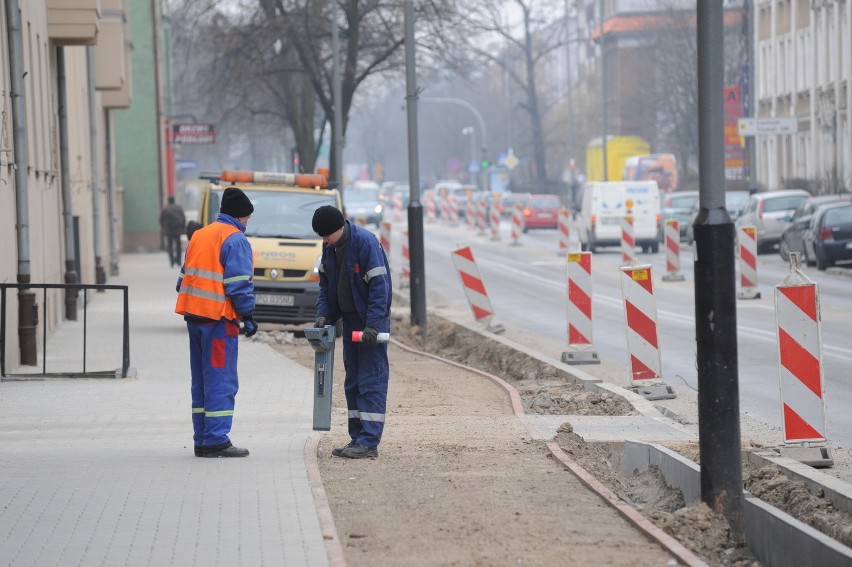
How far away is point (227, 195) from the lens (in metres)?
9.85

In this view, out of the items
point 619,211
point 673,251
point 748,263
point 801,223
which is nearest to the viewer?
point 748,263

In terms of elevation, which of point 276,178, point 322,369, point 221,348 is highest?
point 276,178

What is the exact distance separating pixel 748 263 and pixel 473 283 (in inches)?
252

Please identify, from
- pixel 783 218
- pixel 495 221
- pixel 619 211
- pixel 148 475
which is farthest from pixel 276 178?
pixel 495 221

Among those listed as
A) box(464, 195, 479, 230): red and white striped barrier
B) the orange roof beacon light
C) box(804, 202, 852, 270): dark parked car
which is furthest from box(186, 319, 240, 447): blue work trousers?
box(464, 195, 479, 230): red and white striped barrier

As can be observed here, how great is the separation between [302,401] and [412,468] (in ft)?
12.0

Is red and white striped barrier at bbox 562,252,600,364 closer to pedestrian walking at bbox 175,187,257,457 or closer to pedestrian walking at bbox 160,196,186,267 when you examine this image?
pedestrian walking at bbox 175,187,257,457

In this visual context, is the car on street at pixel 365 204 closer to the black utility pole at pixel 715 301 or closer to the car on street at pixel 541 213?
the car on street at pixel 541 213

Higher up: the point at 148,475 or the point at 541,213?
the point at 541,213

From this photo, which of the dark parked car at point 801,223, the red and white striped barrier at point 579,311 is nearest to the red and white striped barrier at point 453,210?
the dark parked car at point 801,223

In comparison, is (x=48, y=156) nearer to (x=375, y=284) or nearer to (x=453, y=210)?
(x=375, y=284)

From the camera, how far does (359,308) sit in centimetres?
978

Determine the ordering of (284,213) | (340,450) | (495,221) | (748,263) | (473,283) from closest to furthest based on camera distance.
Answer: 1. (340,450)
2. (473,283)
3. (284,213)
4. (748,263)
5. (495,221)

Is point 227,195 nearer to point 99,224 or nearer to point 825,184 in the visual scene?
point 99,224
